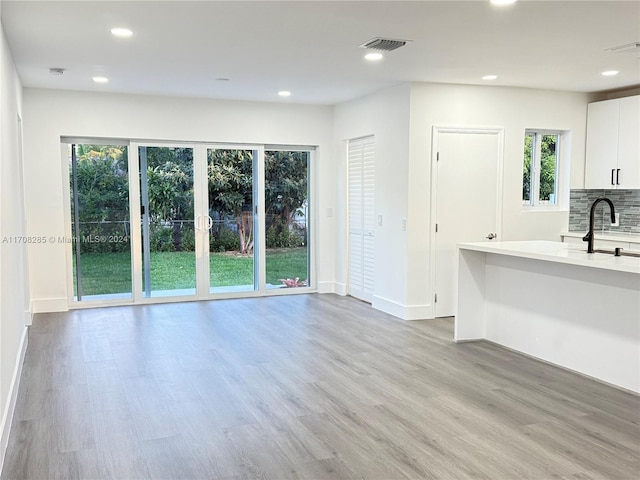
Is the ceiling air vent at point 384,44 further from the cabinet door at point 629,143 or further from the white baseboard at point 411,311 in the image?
the cabinet door at point 629,143

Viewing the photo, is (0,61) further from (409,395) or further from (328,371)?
(409,395)

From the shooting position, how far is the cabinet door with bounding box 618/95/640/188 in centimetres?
608

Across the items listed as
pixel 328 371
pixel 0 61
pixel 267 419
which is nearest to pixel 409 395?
pixel 328 371

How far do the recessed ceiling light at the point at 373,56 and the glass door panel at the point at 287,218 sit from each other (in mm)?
2953

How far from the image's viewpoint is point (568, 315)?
4.24 meters

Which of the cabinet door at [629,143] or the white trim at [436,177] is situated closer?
the white trim at [436,177]

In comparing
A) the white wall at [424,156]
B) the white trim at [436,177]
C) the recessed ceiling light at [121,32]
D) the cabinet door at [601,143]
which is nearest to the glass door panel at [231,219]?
the white wall at [424,156]

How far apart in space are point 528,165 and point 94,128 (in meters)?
5.29

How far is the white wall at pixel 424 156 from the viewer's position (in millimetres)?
5863

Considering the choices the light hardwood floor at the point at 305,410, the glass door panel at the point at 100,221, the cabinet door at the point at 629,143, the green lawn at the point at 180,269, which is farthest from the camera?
the green lawn at the point at 180,269

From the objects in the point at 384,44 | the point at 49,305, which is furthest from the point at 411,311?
the point at 49,305

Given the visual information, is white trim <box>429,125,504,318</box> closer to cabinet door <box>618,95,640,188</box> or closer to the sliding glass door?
cabinet door <box>618,95,640,188</box>

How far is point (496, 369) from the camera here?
430cm

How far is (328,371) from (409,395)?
2.43 feet
